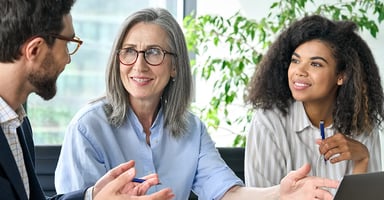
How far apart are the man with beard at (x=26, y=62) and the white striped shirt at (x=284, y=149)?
0.92 metres

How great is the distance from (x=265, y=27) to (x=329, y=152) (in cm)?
160

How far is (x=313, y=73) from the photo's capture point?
9.07ft

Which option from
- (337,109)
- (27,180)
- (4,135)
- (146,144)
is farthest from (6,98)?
(337,109)

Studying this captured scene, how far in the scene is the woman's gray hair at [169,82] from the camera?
7.96 ft

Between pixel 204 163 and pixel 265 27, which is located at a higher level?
pixel 265 27

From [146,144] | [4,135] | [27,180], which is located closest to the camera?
[4,135]

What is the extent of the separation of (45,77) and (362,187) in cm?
74

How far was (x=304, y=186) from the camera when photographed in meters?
2.13

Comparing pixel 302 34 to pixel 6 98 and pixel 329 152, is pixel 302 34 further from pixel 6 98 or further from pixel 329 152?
pixel 6 98

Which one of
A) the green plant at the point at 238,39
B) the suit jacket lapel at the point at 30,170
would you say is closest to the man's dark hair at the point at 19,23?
the suit jacket lapel at the point at 30,170

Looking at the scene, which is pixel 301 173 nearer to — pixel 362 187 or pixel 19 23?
pixel 362 187

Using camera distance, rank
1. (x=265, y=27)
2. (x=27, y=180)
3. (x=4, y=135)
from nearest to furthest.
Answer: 1. (x=4, y=135)
2. (x=27, y=180)
3. (x=265, y=27)

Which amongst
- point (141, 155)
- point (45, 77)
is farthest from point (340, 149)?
point (45, 77)

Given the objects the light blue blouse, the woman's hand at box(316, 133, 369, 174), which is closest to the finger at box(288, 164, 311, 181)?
the light blue blouse
